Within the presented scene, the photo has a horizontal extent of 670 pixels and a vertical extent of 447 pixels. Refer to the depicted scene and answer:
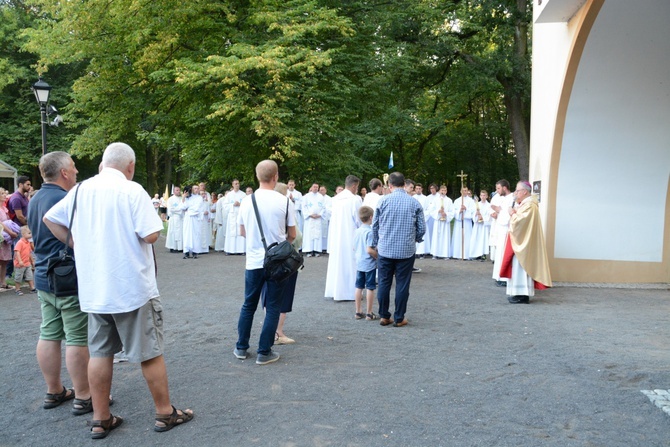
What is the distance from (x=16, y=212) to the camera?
10039 mm

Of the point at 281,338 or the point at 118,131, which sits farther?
the point at 118,131

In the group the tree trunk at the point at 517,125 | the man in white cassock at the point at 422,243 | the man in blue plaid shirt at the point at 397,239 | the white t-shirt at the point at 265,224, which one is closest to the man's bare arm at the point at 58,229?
the white t-shirt at the point at 265,224

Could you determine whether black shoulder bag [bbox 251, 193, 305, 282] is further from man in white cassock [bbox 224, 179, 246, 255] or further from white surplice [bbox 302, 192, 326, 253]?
man in white cassock [bbox 224, 179, 246, 255]

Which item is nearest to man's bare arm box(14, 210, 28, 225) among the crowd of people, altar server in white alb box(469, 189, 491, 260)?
the crowd of people

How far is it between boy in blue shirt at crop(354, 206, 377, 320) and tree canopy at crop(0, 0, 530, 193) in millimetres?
9329

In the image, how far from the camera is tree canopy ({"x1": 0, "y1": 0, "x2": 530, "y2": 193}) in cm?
1784

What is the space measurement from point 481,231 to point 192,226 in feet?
25.9

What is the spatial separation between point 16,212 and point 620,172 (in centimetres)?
1064

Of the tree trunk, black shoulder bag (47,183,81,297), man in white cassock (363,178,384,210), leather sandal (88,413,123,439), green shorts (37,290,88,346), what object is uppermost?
the tree trunk

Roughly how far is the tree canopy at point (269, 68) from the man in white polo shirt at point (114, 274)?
13420 millimetres

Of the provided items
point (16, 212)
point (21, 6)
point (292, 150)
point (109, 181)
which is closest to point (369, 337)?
point (109, 181)

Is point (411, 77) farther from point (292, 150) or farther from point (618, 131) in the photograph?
point (618, 131)

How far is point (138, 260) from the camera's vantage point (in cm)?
397

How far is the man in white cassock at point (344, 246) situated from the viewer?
30.1 feet
